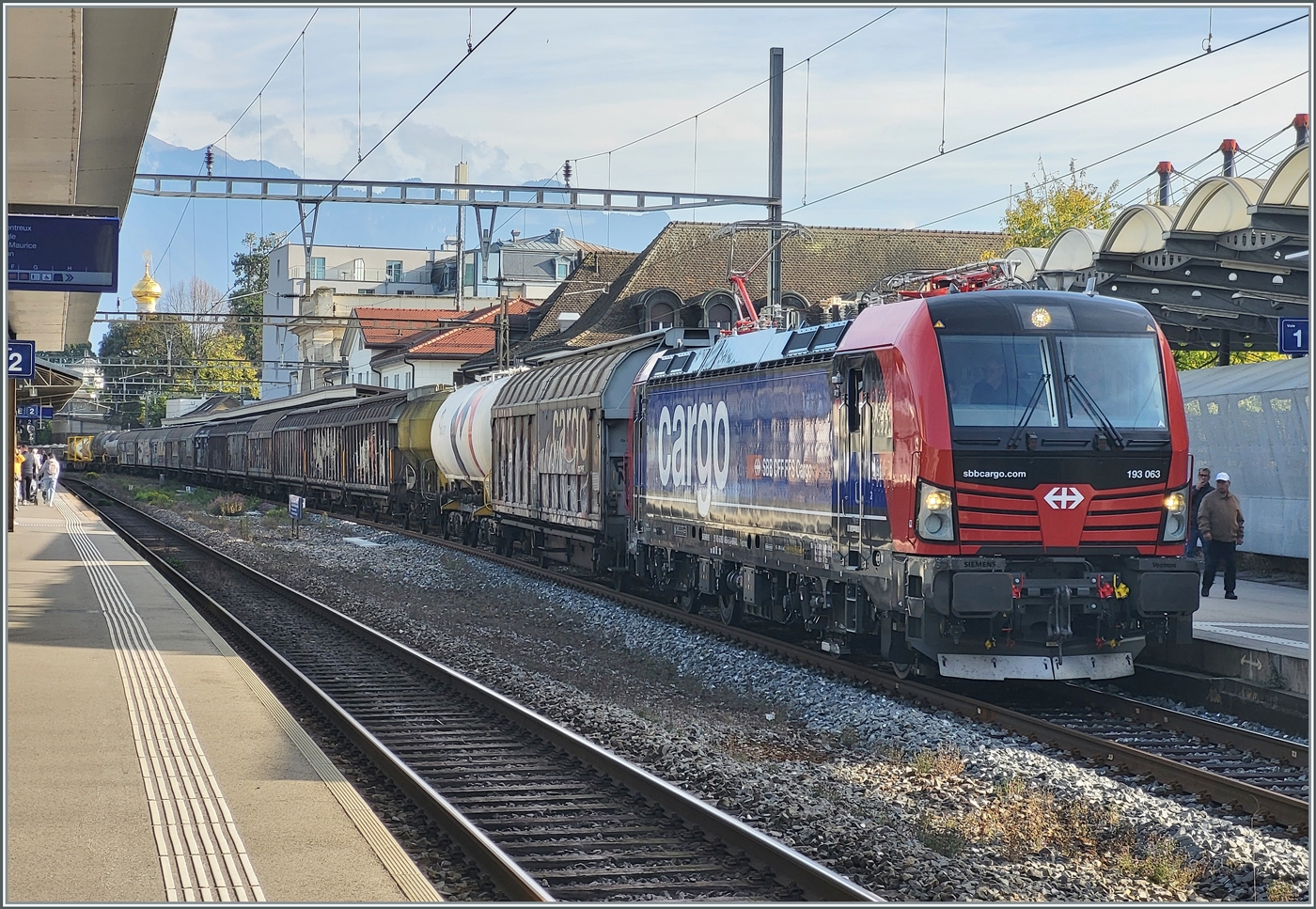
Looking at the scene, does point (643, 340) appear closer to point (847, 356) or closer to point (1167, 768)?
point (847, 356)

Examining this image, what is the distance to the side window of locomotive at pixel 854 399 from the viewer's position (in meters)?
12.2

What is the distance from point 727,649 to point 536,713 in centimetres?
386

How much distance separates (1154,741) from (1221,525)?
6.95m

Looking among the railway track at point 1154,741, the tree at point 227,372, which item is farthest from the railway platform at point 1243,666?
the tree at point 227,372

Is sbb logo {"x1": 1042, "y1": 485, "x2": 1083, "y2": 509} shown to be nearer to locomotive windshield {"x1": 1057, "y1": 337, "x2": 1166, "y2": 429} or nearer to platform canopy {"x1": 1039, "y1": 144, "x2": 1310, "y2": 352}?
locomotive windshield {"x1": 1057, "y1": 337, "x2": 1166, "y2": 429}

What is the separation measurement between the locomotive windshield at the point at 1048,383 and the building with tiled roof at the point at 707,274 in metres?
33.2

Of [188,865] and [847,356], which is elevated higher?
[847,356]

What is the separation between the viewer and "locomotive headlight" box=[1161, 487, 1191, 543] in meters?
11.5

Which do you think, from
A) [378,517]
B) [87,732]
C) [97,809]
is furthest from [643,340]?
[378,517]

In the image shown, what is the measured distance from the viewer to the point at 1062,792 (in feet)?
28.7

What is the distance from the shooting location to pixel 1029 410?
36.9ft

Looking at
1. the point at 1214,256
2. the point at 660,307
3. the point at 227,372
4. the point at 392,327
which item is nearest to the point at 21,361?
the point at 1214,256

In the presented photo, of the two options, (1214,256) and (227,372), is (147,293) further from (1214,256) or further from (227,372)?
(227,372)

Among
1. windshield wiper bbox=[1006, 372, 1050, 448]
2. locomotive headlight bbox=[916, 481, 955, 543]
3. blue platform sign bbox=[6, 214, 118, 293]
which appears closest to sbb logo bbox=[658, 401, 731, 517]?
locomotive headlight bbox=[916, 481, 955, 543]
